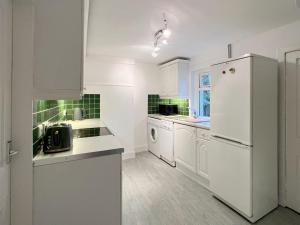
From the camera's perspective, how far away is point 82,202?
1200mm

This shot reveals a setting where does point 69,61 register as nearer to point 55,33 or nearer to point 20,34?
point 55,33

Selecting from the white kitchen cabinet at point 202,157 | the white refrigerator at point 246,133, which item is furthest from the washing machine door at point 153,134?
the white refrigerator at point 246,133

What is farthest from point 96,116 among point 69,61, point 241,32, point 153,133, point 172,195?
point 241,32

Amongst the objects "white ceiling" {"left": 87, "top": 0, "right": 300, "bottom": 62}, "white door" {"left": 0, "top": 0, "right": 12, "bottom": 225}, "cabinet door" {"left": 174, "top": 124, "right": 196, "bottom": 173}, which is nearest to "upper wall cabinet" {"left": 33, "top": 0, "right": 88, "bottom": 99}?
"white door" {"left": 0, "top": 0, "right": 12, "bottom": 225}

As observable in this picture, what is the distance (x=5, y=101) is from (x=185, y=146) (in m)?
2.53

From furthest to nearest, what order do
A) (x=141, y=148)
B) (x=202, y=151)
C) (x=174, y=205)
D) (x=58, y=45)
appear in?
(x=141, y=148) → (x=202, y=151) → (x=174, y=205) → (x=58, y=45)

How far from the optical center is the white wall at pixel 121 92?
3609 mm

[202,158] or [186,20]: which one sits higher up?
[186,20]

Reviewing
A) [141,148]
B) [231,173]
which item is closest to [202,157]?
[231,173]

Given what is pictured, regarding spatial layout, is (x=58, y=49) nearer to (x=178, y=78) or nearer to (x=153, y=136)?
(x=178, y=78)

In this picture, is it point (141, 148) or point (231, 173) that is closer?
point (231, 173)

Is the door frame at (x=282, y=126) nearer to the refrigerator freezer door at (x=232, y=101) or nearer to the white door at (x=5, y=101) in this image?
the refrigerator freezer door at (x=232, y=101)

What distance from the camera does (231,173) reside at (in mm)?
2027

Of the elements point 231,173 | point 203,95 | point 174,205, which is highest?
point 203,95
